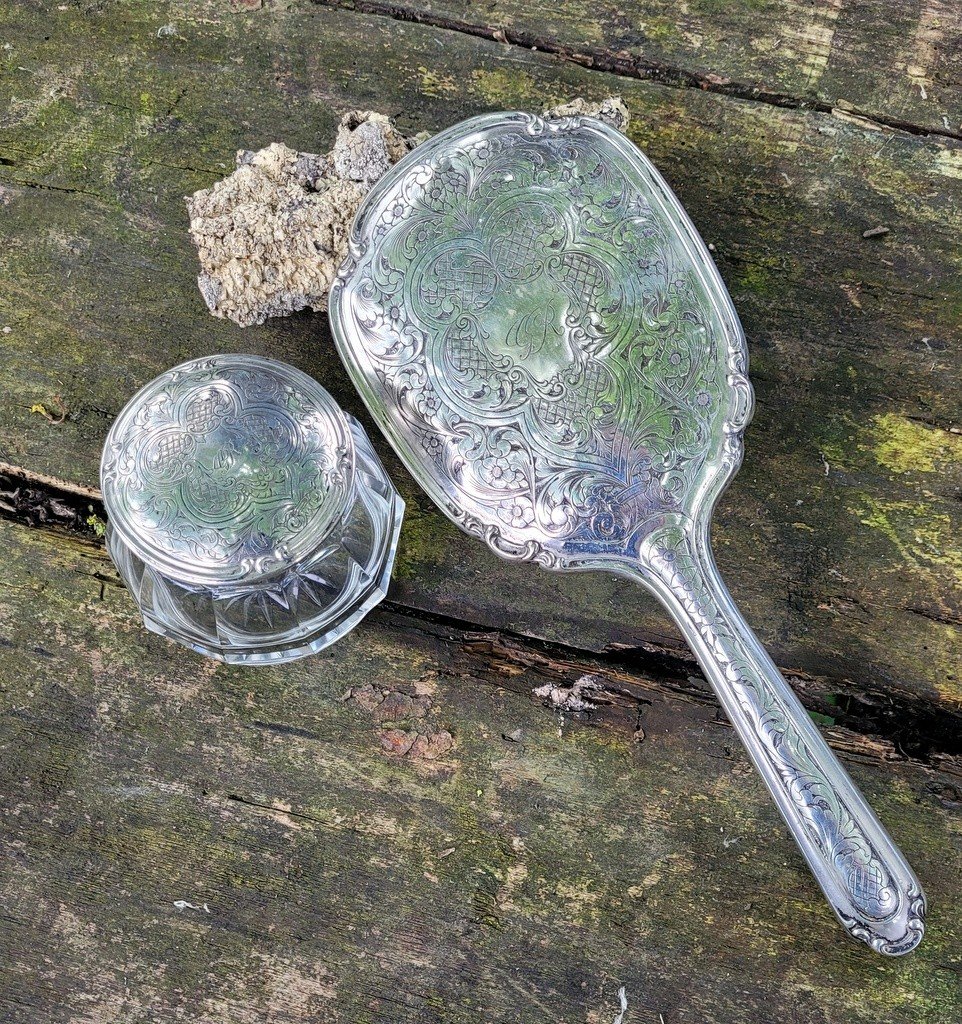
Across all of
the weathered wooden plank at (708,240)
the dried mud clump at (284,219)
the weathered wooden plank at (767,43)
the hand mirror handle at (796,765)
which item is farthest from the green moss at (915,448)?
the dried mud clump at (284,219)

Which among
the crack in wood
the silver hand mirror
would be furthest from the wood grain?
the silver hand mirror

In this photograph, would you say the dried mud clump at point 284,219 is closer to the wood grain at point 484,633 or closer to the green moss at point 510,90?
the wood grain at point 484,633

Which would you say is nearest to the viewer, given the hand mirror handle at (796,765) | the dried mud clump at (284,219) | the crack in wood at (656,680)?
the hand mirror handle at (796,765)

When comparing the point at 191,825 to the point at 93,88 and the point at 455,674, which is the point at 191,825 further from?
the point at 93,88

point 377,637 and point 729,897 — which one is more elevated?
point 377,637

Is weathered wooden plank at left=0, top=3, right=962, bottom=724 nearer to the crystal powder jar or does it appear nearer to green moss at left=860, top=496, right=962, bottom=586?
green moss at left=860, top=496, right=962, bottom=586

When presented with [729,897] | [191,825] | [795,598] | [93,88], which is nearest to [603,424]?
[795,598]

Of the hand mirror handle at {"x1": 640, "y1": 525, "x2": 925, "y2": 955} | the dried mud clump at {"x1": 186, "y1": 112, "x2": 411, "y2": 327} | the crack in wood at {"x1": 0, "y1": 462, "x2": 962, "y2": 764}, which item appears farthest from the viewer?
the crack in wood at {"x1": 0, "y1": 462, "x2": 962, "y2": 764}
